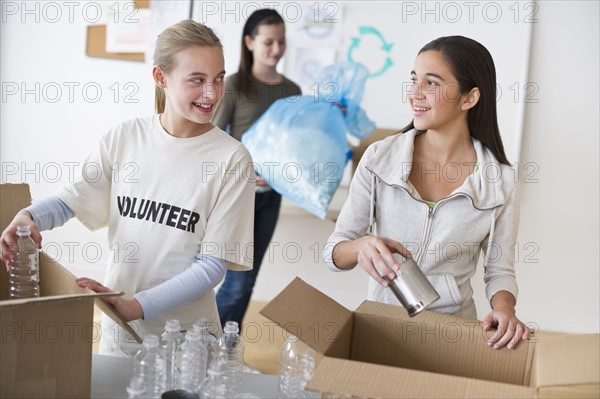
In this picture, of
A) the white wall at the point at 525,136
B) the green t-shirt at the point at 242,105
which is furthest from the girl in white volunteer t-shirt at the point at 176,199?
the white wall at the point at 525,136

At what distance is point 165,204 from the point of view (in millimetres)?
1627

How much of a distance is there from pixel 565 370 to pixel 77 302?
734 millimetres

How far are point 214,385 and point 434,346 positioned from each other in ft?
1.35

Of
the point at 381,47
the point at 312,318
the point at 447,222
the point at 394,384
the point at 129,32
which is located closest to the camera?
the point at 394,384

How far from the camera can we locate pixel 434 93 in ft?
5.40

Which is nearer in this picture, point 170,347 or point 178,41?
point 170,347

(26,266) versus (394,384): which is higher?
(26,266)

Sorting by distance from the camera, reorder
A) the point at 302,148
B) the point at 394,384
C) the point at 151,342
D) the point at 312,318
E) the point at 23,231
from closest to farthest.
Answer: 1. the point at 394,384
2. the point at 151,342
3. the point at 312,318
4. the point at 23,231
5. the point at 302,148

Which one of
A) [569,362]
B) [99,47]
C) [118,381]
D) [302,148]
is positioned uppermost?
[99,47]

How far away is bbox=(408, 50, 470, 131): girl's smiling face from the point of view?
164 centimetres

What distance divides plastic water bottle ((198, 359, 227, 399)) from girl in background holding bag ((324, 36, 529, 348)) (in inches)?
16.1

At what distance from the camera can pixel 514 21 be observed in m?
3.58

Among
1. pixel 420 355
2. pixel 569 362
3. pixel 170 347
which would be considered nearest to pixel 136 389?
pixel 170 347

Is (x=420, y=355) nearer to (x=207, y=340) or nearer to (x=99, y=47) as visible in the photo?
(x=207, y=340)
